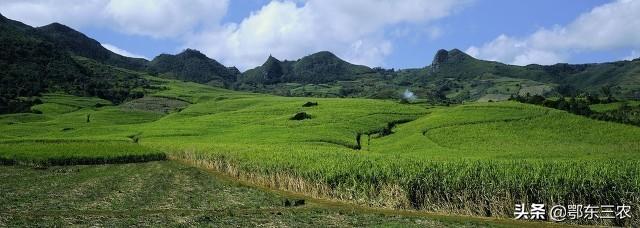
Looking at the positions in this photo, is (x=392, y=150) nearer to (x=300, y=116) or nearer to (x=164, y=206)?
(x=300, y=116)

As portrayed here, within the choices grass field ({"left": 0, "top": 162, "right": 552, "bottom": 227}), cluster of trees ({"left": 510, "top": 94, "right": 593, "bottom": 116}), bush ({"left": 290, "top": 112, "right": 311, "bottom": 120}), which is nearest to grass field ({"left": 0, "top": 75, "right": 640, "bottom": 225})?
bush ({"left": 290, "top": 112, "right": 311, "bottom": 120})

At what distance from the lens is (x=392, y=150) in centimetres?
6462

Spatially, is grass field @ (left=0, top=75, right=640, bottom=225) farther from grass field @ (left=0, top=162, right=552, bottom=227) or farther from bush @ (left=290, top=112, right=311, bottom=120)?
grass field @ (left=0, top=162, right=552, bottom=227)

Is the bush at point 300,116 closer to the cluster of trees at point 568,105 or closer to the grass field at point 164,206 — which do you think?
the cluster of trees at point 568,105

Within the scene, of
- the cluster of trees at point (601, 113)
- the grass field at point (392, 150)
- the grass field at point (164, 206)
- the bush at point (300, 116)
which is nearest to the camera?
the grass field at point (164, 206)

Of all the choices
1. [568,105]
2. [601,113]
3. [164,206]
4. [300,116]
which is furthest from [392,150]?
[568,105]

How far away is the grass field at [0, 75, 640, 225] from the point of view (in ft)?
89.7

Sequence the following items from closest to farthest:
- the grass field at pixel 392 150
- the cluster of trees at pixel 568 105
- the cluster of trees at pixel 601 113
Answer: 1. the grass field at pixel 392 150
2. the cluster of trees at pixel 601 113
3. the cluster of trees at pixel 568 105

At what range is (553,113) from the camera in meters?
79.6

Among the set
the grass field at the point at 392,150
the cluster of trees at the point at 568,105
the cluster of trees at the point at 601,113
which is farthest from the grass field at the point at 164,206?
the cluster of trees at the point at 568,105

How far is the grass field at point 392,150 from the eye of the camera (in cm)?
2734

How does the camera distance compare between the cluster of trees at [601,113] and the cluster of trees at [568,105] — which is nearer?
the cluster of trees at [601,113]

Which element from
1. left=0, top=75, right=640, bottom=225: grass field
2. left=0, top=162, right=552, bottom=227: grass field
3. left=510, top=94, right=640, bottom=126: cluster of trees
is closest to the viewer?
left=0, top=162, right=552, bottom=227: grass field

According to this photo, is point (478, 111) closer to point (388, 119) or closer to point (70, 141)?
point (388, 119)
